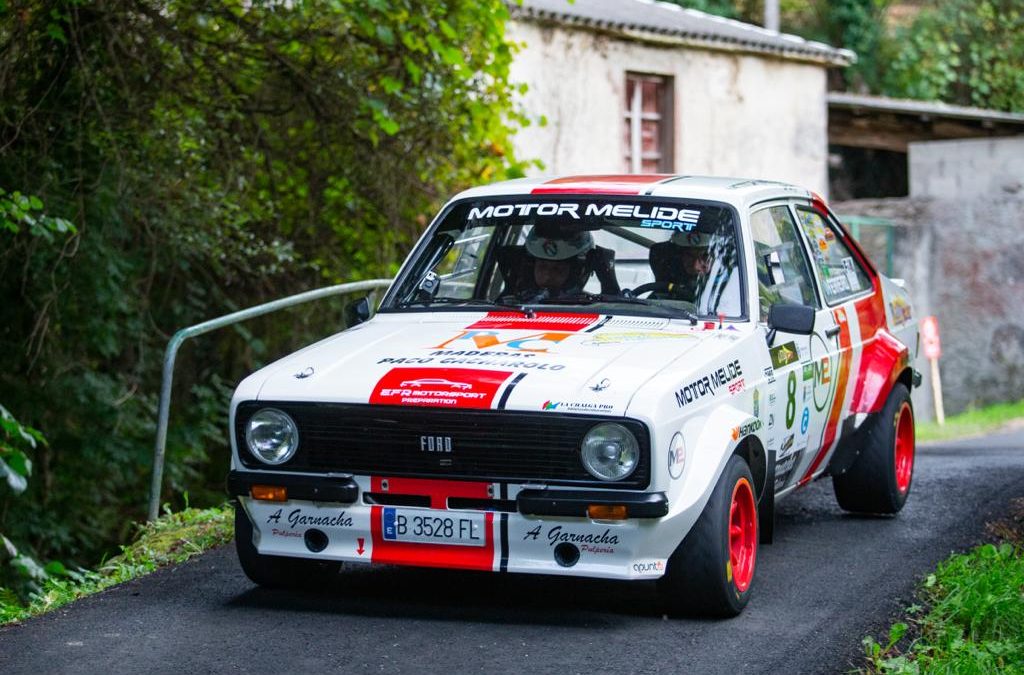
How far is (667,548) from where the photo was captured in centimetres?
→ 583

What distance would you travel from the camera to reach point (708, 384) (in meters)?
6.12

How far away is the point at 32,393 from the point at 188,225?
1.70m

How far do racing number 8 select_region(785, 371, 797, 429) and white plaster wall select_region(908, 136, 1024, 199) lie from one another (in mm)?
15985

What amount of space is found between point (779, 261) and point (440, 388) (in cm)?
225

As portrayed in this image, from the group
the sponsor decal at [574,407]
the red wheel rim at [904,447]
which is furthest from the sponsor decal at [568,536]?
the red wheel rim at [904,447]

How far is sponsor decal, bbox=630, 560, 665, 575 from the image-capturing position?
18.9ft

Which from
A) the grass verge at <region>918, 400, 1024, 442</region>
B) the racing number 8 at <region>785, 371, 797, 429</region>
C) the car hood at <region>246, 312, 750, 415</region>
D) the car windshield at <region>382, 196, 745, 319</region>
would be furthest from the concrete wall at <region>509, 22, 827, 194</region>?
the car hood at <region>246, 312, 750, 415</region>

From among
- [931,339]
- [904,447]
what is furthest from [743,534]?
[931,339]

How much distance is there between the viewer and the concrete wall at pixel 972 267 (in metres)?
21.7

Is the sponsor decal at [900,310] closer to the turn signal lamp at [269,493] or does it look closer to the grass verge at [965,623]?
the grass verge at [965,623]

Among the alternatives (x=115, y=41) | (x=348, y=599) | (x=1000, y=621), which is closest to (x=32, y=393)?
(x=115, y=41)

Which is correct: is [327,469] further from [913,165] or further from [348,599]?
[913,165]

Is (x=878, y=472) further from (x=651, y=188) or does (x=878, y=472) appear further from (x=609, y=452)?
(x=609, y=452)

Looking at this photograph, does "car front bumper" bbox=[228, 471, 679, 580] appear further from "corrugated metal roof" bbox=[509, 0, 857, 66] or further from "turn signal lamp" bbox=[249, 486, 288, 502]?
"corrugated metal roof" bbox=[509, 0, 857, 66]
